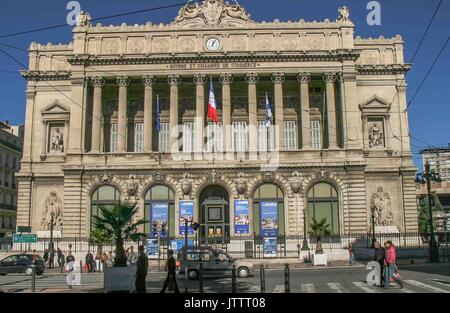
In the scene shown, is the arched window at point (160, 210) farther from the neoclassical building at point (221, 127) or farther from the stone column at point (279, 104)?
the stone column at point (279, 104)

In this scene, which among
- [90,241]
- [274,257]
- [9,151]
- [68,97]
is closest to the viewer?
[274,257]

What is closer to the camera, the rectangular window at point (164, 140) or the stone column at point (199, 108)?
the stone column at point (199, 108)

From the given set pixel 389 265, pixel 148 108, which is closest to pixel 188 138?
pixel 148 108

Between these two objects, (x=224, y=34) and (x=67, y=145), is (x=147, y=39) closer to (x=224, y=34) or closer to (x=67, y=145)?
(x=224, y=34)

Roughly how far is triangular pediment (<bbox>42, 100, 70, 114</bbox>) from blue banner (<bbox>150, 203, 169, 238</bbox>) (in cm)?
1464

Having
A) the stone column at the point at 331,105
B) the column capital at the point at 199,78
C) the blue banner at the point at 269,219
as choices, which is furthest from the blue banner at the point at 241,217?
the column capital at the point at 199,78

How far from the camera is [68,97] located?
5366 centimetres

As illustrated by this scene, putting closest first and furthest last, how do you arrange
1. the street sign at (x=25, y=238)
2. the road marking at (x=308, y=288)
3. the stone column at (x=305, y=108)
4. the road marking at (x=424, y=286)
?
the road marking at (x=424, y=286) → the road marking at (x=308, y=288) → the street sign at (x=25, y=238) → the stone column at (x=305, y=108)

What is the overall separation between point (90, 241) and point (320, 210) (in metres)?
19.8

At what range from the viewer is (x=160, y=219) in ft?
153

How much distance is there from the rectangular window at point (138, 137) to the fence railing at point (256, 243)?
1021 cm

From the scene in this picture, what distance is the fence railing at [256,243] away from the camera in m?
43.2

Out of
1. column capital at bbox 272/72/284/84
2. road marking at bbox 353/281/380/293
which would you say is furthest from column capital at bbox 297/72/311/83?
road marking at bbox 353/281/380/293

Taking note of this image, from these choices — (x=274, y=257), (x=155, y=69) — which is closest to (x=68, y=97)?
(x=155, y=69)
